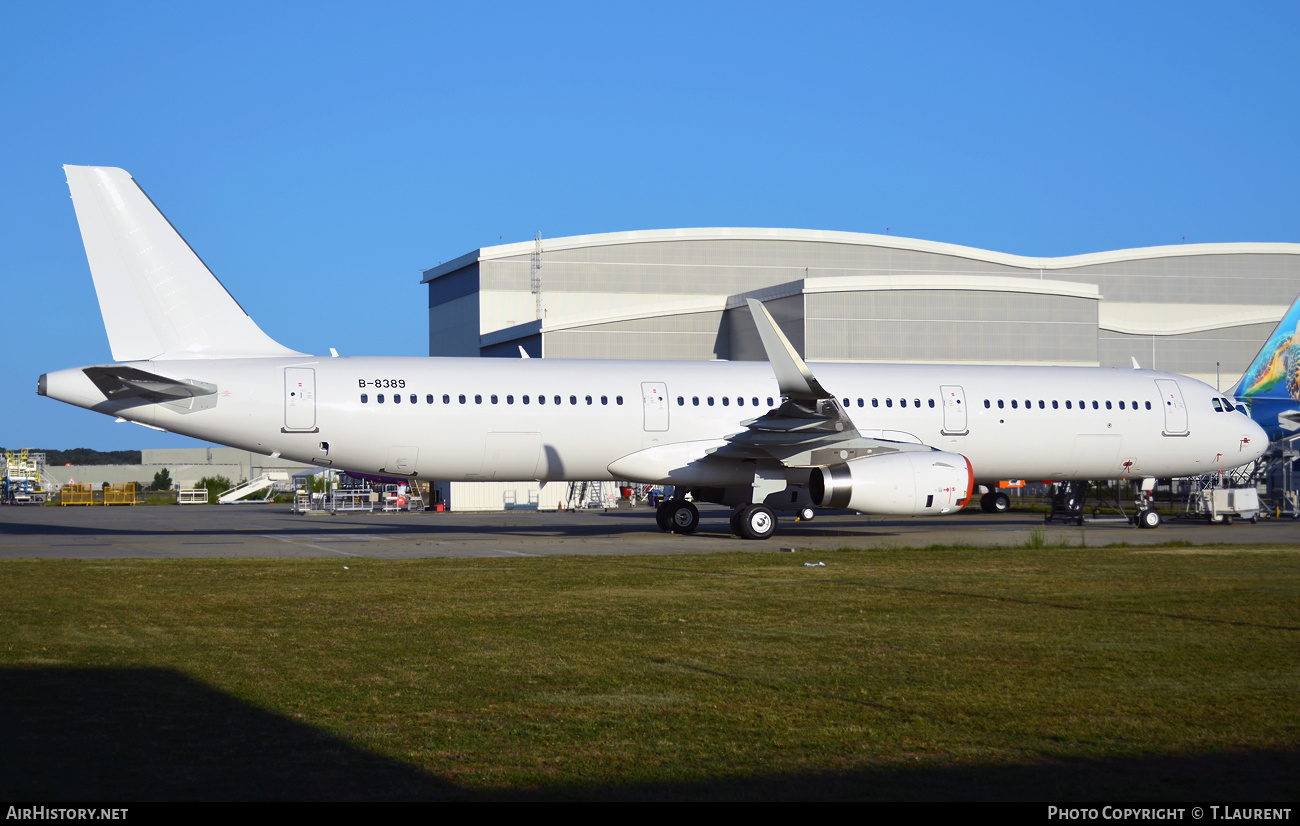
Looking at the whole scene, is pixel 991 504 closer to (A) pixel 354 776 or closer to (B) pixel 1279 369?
(B) pixel 1279 369

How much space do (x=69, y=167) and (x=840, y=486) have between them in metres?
14.3

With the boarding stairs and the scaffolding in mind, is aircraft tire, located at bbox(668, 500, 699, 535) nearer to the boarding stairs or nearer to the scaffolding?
the boarding stairs

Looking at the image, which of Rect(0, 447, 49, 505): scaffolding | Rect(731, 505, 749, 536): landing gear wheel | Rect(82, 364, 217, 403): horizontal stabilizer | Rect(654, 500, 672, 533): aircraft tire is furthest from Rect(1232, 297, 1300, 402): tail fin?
Rect(0, 447, 49, 505): scaffolding

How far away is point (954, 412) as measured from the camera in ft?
80.8

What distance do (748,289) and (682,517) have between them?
42.9m

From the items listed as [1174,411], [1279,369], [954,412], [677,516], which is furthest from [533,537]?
[1279,369]

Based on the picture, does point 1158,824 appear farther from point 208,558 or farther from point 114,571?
point 208,558

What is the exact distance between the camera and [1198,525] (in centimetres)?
2909

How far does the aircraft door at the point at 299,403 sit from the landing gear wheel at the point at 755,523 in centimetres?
819

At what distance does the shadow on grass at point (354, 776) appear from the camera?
16.7 feet

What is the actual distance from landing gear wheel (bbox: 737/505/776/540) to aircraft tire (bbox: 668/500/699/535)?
256cm

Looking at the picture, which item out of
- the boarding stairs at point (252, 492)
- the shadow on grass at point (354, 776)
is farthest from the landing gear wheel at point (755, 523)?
the boarding stairs at point (252, 492)

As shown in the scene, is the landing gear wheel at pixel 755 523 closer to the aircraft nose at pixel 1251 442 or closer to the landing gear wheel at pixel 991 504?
the aircraft nose at pixel 1251 442

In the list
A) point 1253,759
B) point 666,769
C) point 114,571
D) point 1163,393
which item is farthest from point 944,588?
point 1163,393
